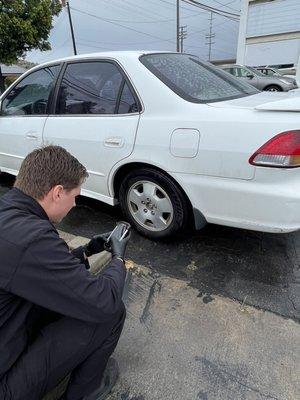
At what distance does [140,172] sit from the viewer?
281cm

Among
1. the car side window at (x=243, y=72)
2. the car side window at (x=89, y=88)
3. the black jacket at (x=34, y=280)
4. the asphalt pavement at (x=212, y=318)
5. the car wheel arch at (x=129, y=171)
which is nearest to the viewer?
the black jacket at (x=34, y=280)

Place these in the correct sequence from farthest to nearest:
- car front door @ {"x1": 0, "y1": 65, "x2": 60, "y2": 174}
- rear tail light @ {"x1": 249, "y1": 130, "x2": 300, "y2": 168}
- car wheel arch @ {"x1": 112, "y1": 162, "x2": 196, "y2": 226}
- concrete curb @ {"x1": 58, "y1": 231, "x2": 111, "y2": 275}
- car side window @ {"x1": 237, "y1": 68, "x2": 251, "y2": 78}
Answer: car side window @ {"x1": 237, "y1": 68, "x2": 251, "y2": 78} → car front door @ {"x1": 0, "y1": 65, "x2": 60, "y2": 174} → car wheel arch @ {"x1": 112, "y1": 162, "x2": 196, "y2": 226} → concrete curb @ {"x1": 58, "y1": 231, "x2": 111, "y2": 275} → rear tail light @ {"x1": 249, "y1": 130, "x2": 300, "y2": 168}

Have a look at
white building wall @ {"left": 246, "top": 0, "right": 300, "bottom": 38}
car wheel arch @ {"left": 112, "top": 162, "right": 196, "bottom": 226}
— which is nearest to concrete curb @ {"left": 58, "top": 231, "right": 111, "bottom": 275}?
car wheel arch @ {"left": 112, "top": 162, "right": 196, "bottom": 226}

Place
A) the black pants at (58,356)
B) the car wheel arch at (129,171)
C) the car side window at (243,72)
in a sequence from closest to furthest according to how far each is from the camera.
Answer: the black pants at (58,356) < the car wheel arch at (129,171) < the car side window at (243,72)

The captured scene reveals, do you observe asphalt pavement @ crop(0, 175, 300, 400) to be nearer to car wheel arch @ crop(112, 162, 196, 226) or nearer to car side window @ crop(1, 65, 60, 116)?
car wheel arch @ crop(112, 162, 196, 226)

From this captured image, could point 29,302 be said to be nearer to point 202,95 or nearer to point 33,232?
point 33,232

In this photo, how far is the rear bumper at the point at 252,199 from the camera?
7.25ft

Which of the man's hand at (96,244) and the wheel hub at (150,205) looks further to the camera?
the wheel hub at (150,205)

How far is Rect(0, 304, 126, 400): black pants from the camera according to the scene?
4.43 feet

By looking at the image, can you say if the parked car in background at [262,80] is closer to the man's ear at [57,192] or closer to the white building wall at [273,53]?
the white building wall at [273,53]

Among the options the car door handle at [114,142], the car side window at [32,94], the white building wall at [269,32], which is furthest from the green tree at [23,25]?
the car door handle at [114,142]

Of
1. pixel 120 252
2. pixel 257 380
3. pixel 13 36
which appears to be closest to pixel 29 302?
pixel 120 252

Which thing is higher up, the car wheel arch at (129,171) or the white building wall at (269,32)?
the white building wall at (269,32)

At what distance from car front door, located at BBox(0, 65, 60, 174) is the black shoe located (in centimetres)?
234
